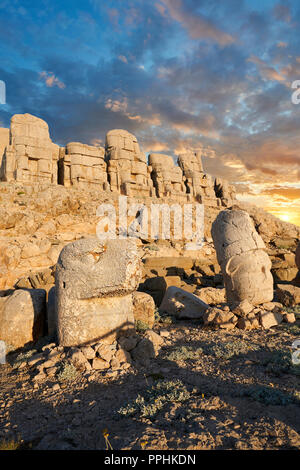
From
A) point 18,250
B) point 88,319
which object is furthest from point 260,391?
point 18,250

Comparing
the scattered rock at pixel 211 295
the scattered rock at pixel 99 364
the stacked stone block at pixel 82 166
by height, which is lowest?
the scattered rock at pixel 99 364

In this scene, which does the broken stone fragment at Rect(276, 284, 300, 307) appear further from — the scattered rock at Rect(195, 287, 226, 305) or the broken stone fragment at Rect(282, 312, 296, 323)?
the scattered rock at Rect(195, 287, 226, 305)

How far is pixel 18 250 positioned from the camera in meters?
13.2

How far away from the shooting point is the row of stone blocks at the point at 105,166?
23.6 m

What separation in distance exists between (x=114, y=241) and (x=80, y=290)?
3.01ft

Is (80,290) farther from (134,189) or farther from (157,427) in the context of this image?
(134,189)

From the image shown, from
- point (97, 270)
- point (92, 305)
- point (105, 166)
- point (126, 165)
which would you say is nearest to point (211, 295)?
point (92, 305)

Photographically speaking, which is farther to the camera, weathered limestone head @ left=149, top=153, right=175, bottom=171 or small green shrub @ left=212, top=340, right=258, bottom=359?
weathered limestone head @ left=149, top=153, right=175, bottom=171

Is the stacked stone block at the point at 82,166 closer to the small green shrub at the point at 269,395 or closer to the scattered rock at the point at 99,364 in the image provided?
the scattered rock at the point at 99,364

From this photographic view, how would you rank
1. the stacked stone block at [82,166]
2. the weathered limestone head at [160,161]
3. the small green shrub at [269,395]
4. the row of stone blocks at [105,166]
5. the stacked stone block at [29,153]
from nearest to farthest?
the small green shrub at [269,395]
the stacked stone block at [29,153]
the row of stone blocks at [105,166]
the stacked stone block at [82,166]
the weathered limestone head at [160,161]

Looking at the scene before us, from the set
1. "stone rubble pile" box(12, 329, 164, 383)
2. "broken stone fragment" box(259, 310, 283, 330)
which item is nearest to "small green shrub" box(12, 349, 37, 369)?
"stone rubble pile" box(12, 329, 164, 383)

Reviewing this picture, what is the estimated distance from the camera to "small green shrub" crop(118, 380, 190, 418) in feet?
8.13

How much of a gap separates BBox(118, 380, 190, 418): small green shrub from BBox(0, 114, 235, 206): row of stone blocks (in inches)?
928

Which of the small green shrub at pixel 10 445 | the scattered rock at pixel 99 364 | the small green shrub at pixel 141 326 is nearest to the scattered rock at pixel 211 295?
the small green shrub at pixel 141 326
